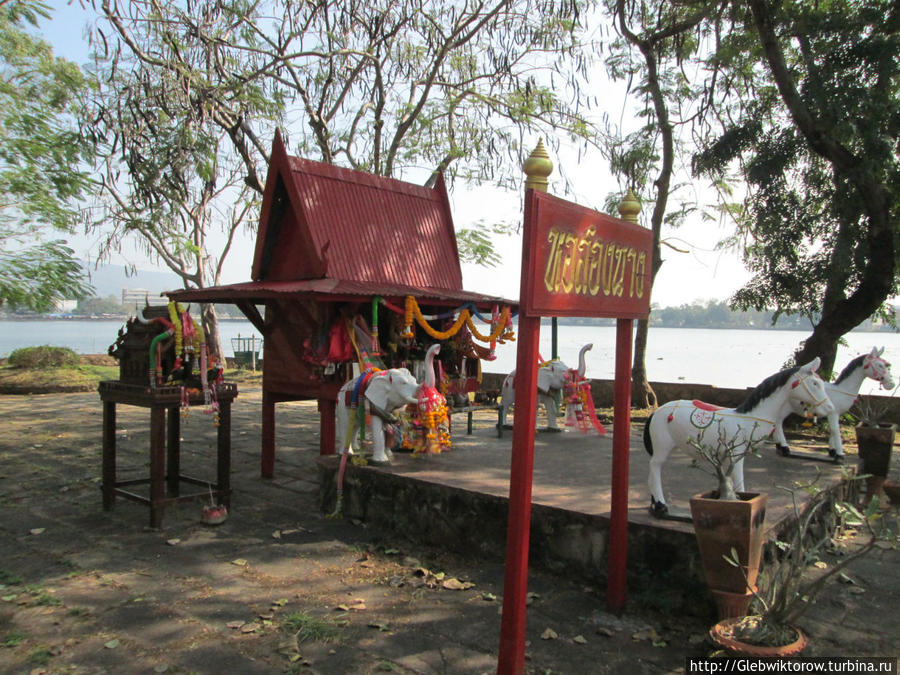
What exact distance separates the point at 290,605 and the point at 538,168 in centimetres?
327

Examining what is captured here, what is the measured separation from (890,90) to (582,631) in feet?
34.3

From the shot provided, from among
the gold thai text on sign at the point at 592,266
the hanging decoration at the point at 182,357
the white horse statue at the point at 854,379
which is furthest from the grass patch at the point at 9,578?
the white horse statue at the point at 854,379

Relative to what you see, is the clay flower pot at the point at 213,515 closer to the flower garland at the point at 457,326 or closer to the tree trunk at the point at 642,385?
the flower garland at the point at 457,326

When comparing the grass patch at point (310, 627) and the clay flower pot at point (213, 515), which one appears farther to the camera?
the clay flower pot at point (213, 515)

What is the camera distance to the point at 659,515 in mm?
4883

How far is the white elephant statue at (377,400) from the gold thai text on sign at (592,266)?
2.74m

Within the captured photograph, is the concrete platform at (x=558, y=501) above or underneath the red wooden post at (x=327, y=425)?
underneath

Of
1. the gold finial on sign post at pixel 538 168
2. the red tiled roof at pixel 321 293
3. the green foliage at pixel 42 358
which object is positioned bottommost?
the green foliage at pixel 42 358

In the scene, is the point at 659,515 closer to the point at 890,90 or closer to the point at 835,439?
the point at 835,439

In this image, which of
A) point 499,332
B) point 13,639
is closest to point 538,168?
point 13,639

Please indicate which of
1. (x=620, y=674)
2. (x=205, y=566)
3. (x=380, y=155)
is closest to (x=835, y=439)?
(x=620, y=674)

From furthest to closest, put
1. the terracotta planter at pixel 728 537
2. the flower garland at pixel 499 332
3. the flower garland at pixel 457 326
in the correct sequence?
the flower garland at pixel 499 332
the flower garland at pixel 457 326
the terracotta planter at pixel 728 537

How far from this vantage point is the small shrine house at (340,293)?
7266 millimetres

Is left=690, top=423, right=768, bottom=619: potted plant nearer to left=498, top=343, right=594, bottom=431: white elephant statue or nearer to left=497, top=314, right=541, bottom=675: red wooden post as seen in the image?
left=497, top=314, right=541, bottom=675: red wooden post
